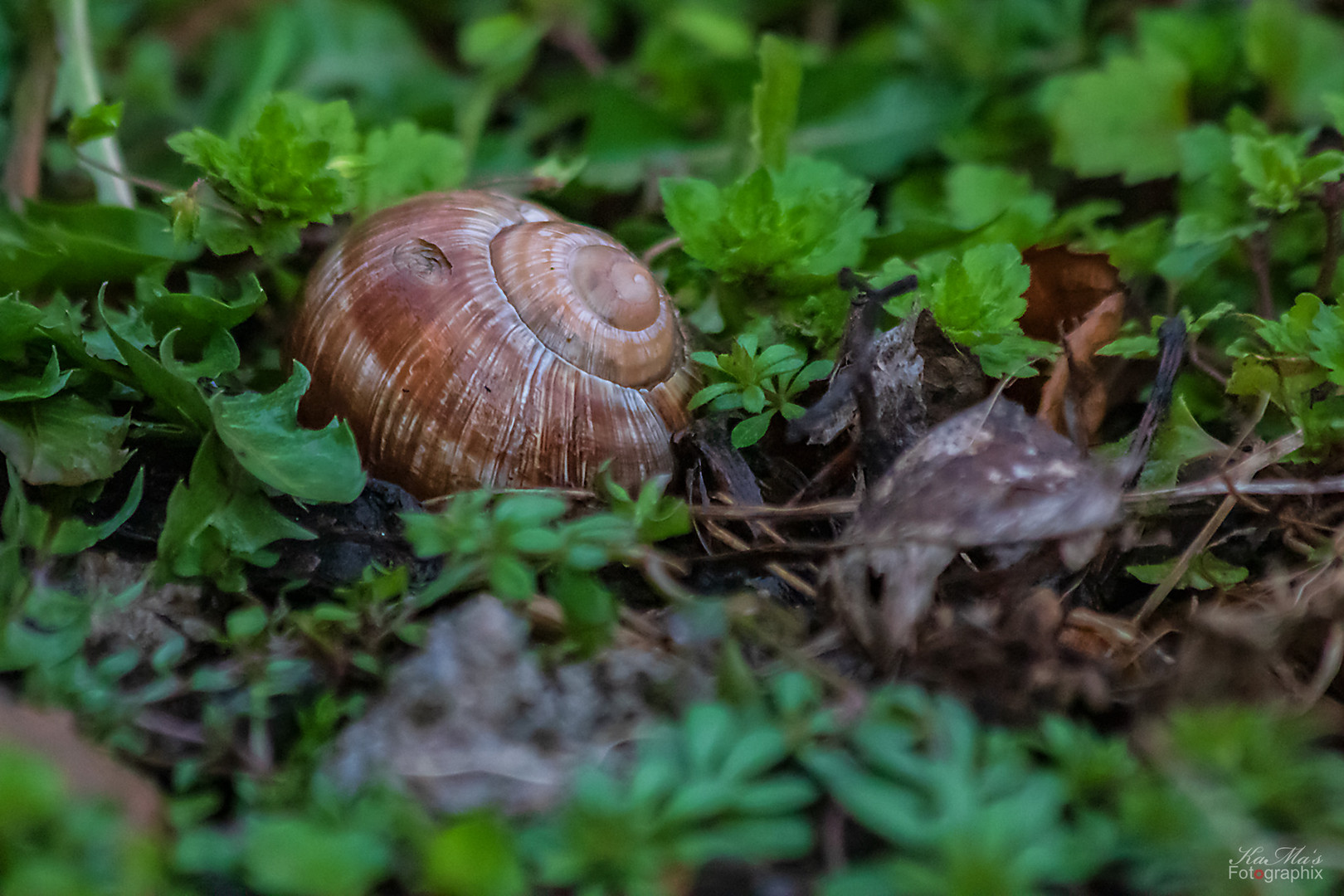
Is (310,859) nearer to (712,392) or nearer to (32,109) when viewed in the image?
(712,392)

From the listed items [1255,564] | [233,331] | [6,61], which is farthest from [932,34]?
[6,61]

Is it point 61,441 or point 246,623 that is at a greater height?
point 61,441

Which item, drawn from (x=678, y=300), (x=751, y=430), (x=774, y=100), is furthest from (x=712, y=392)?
(x=774, y=100)

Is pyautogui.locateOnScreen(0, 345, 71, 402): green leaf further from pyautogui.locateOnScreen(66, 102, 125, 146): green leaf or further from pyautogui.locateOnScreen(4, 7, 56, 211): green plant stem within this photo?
pyautogui.locateOnScreen(4, 7, 56, 211): green plant stem

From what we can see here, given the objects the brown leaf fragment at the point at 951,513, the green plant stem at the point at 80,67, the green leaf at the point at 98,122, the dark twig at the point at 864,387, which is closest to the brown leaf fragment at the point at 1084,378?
the brown leaf fragment at the point at 951,513

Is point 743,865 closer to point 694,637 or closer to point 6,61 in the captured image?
point 694,637

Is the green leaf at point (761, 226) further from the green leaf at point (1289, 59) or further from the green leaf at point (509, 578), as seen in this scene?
the green leaf at point (1289, 59)

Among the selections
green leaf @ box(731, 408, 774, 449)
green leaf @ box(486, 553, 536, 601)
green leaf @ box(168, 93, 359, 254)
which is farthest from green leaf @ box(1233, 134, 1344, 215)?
green leaf @ box(168, 93, 359, 254)
